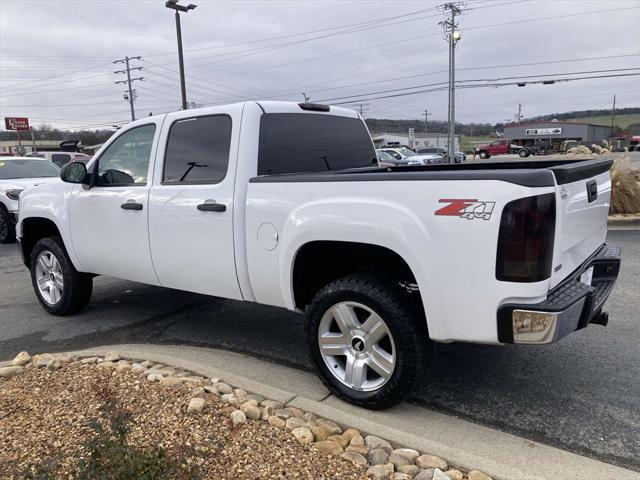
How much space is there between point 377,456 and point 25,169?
11892 millimetres

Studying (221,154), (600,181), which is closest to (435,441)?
(600,181)

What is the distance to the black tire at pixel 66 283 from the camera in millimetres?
5223

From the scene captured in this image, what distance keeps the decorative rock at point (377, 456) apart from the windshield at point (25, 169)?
11563 mm

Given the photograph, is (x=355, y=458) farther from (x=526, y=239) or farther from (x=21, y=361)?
(x=21, y=361)

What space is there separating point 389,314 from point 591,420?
1386mm

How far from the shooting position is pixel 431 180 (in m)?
2.74

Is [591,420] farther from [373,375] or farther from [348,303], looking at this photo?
[348,303]

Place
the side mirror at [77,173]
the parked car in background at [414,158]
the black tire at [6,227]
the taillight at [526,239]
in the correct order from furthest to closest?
the parked car in background at [414,158]
the black tire at [6,227]
the side mirror at [77,173]
the taillight at [526,239]

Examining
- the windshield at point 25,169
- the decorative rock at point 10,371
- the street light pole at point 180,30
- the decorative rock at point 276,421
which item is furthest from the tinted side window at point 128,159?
the street light pole at point 180,30

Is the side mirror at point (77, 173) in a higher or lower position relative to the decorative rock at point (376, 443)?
higher

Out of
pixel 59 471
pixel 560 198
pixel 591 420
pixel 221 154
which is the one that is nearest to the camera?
pixel 59 471

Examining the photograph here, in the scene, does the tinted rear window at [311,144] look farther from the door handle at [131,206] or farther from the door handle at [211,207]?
the door handle at [131,206]

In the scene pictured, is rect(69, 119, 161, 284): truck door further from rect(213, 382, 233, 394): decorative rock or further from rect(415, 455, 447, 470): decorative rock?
rect(415, 455, 447, 470): decorative rock

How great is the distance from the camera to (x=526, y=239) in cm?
255
